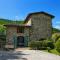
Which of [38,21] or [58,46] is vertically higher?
[38,21]

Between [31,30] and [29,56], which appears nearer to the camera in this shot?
[29,56]

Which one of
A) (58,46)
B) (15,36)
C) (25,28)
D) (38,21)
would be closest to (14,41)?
(15,36)

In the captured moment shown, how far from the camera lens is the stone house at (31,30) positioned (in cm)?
4325

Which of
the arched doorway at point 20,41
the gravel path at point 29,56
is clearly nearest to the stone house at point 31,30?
the arched doorway at point 20,41

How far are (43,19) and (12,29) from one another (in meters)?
7.81

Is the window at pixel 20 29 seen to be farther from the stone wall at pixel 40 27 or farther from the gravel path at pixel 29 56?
the gravel path at pixel 29 56

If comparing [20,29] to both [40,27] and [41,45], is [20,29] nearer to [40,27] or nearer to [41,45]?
[40,27]

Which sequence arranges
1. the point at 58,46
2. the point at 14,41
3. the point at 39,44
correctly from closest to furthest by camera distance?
the point at 58,46
the point at 39,44
the point at 14,41

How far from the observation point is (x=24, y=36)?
43625mm

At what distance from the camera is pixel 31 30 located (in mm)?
44156

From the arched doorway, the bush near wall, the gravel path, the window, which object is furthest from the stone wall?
the gravel path

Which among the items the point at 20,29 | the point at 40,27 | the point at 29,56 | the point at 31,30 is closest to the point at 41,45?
the point at 31,30

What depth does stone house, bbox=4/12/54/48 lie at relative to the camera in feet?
142

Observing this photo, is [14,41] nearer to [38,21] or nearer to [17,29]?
[17,29]
